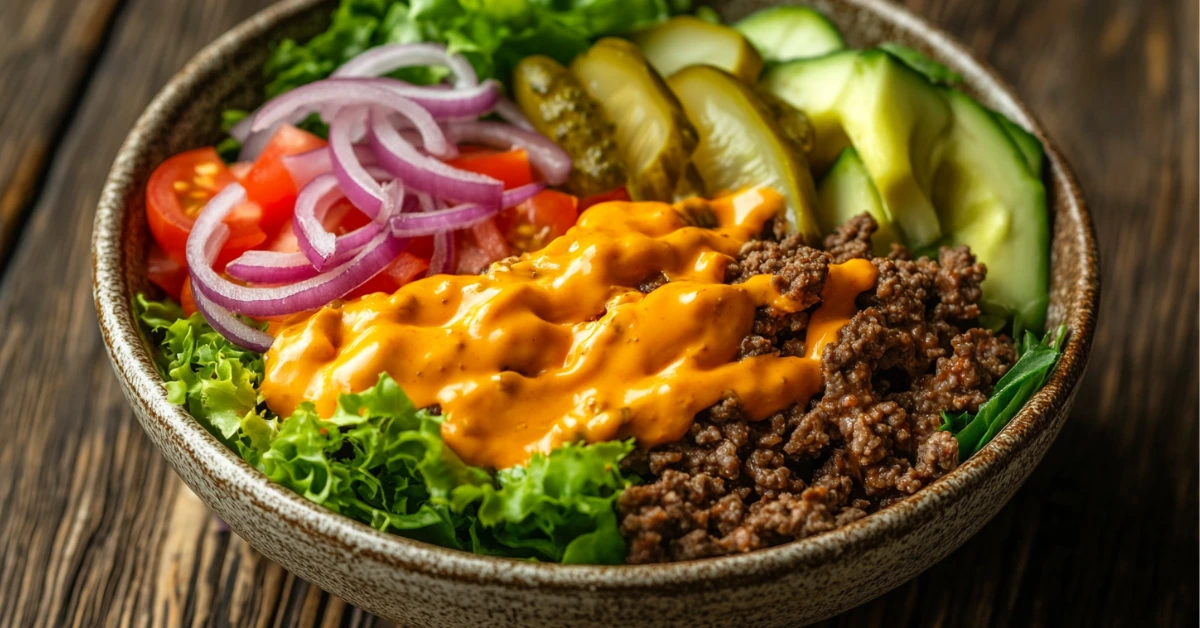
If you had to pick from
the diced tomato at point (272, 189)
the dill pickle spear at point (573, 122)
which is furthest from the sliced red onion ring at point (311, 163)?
the dill pickle spear at point (573, 122)

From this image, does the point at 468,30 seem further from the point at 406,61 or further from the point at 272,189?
the point at 272,189

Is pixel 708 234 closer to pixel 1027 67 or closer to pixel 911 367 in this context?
pixel 911 367

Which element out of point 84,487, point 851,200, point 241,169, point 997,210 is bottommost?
point 84,487

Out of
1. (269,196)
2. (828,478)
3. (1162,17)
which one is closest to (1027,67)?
(1162,17)

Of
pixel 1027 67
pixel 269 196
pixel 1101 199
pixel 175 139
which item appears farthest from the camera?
pixel 1027 67

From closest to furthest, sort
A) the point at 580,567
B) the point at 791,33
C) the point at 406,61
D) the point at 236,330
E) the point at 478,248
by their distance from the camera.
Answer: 1. the point at 580,567
2. the point at 236,330
3. the point at 478,248
4. the point at 406,61
5. the point at 791,33

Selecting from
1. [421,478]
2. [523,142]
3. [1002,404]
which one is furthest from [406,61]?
[1002,404]

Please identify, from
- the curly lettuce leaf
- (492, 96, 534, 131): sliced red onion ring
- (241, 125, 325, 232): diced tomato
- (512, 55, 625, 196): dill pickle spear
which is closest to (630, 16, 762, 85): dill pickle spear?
(512, 55, 625, 196): dill pickle spear
